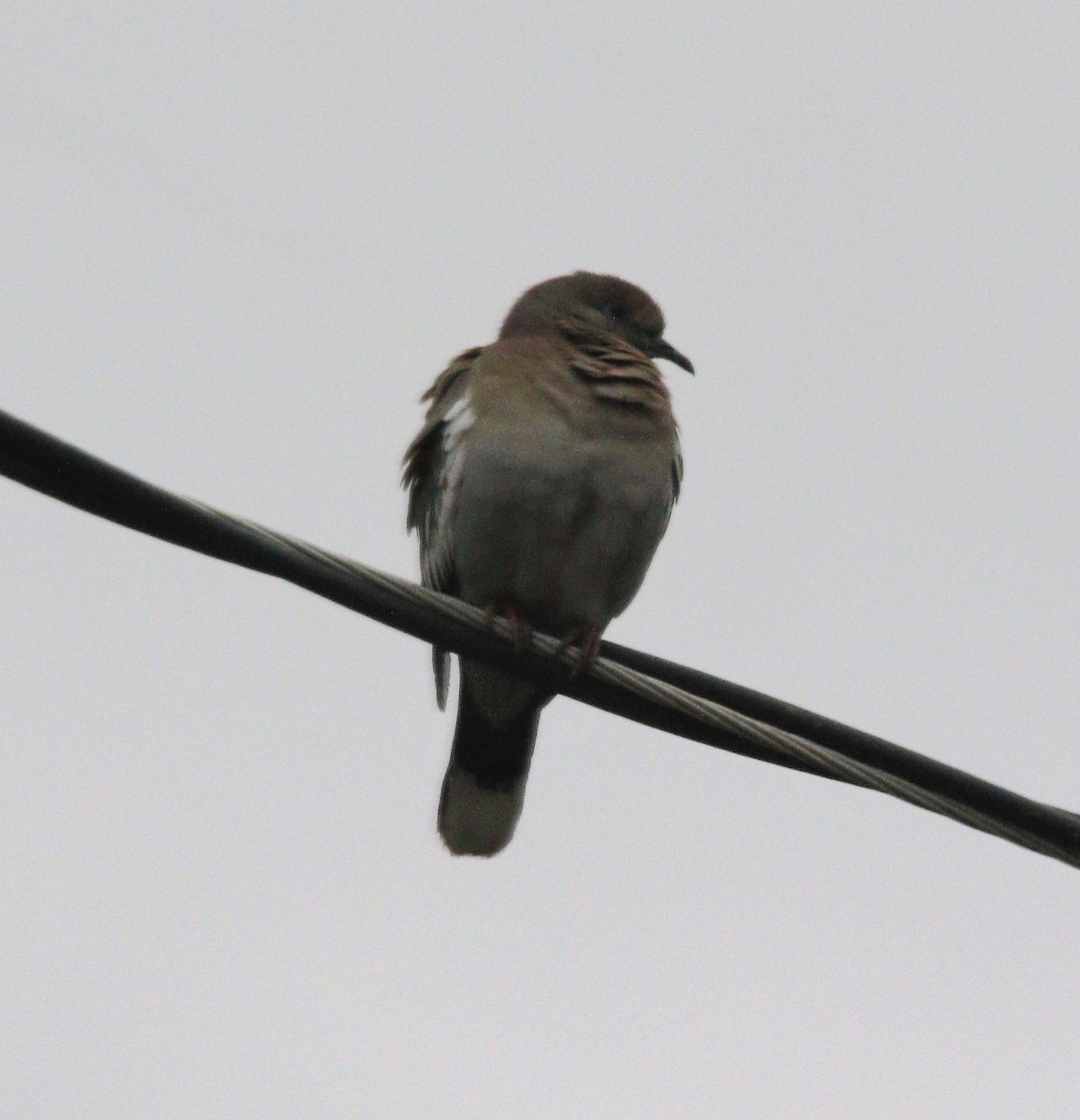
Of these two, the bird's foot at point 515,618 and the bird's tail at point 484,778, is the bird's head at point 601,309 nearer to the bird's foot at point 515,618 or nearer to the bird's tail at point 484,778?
the bird's foot at point 515,618

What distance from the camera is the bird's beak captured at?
523cm

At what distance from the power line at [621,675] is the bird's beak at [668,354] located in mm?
2207

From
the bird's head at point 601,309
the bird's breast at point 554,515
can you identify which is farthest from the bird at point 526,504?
the bird's head at point 601,309

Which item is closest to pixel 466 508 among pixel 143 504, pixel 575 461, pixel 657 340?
pixel 575 461

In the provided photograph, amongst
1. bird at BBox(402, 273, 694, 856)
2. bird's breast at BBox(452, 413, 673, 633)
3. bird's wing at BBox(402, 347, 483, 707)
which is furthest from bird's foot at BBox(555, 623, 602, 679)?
bird's wing at BBox(402, 347, 483, 707)

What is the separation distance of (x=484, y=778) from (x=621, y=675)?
6.14 feet

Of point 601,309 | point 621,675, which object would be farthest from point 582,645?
point 601,309

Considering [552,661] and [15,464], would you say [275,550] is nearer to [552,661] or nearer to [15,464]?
[15,464]

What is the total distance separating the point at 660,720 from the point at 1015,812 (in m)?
0.63

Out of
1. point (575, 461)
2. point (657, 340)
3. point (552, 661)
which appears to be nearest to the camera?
point (552, 661)

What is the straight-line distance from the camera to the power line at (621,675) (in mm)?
2361

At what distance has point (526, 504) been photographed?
4.22 metres

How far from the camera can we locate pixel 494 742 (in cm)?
477

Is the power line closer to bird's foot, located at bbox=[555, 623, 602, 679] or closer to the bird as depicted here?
bird's foot, located at bbox=[555, 623, 602, 679]
